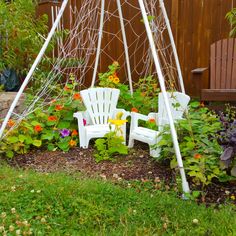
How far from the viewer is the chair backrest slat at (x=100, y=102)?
13.3ft

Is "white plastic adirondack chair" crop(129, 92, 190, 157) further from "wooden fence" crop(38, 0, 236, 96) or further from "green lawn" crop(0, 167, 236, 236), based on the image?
"wooden fence" crop(38, 0, 236, 96)

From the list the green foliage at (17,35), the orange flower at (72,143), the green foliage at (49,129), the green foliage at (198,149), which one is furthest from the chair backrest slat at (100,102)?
the green foliage at (17,35)

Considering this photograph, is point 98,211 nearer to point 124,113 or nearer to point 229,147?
point 229,147

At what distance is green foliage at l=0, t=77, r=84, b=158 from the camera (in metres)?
3.66

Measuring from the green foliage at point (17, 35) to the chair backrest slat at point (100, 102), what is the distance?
1937mm

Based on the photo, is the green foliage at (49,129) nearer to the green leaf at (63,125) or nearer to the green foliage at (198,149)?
the green leaf at (63,125)

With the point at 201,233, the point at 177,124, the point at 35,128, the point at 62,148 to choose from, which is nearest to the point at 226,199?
the point at 201,233

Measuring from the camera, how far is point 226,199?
274cm

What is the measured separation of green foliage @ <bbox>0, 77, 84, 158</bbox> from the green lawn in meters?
0.79

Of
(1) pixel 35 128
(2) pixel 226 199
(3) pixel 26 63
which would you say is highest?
(3) pixel 26 63

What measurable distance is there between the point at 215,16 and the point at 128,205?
4.13m

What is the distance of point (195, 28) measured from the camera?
6141mm

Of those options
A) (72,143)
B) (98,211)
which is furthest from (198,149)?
(72,143)

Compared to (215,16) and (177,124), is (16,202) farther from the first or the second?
(215,16)
